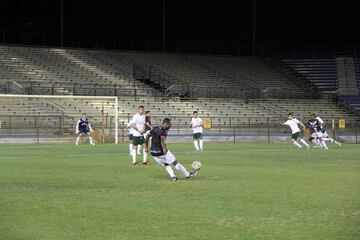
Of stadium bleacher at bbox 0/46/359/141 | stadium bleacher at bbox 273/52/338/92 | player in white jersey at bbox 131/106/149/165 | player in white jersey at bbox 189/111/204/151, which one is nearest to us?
player in white jersey at bbox 131/106/149/165

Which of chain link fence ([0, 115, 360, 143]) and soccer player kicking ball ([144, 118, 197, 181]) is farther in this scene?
chain link fence ([0, 115, 360, 143])

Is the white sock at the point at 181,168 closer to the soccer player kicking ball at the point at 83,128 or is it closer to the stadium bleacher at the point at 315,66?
the soccer player kicking ball at the point at 83,128

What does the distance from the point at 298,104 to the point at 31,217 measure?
51.9 metres

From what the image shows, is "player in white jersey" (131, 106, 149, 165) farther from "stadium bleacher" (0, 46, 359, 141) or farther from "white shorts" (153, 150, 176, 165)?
"stadium bleacher" (0, 46, 359, 141)

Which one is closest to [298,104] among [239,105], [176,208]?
[239,105]

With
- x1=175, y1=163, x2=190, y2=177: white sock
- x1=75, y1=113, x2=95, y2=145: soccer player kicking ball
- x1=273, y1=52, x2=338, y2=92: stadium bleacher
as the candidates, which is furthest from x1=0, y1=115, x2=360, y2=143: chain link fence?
x1=175, y1=163, x2=190, y2=177: white sock

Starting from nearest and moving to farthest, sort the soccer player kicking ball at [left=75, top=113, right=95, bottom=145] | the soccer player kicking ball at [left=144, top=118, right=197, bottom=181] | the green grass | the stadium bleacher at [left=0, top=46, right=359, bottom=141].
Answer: the green grass
the soccer player kicking ball at [left=144, top=118, right=197, bottom=181]
the soccer player kicking ball at [left=75, top=113, right=95, bottom=145]
the stadium bleacher at [left=0, top=46, right=359, bottom=141]

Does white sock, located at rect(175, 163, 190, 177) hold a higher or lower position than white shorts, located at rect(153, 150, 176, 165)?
lower

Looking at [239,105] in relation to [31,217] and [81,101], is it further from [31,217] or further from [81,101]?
[31,217]

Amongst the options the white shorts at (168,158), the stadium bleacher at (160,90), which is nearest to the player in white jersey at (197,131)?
the stadium bleacher at (160,90)

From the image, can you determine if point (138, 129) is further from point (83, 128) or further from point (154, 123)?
point (154, 123)

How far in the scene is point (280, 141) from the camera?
49688 millimetres

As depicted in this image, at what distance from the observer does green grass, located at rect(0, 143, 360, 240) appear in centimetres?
1056

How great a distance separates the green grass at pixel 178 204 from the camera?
10562 millimetres
